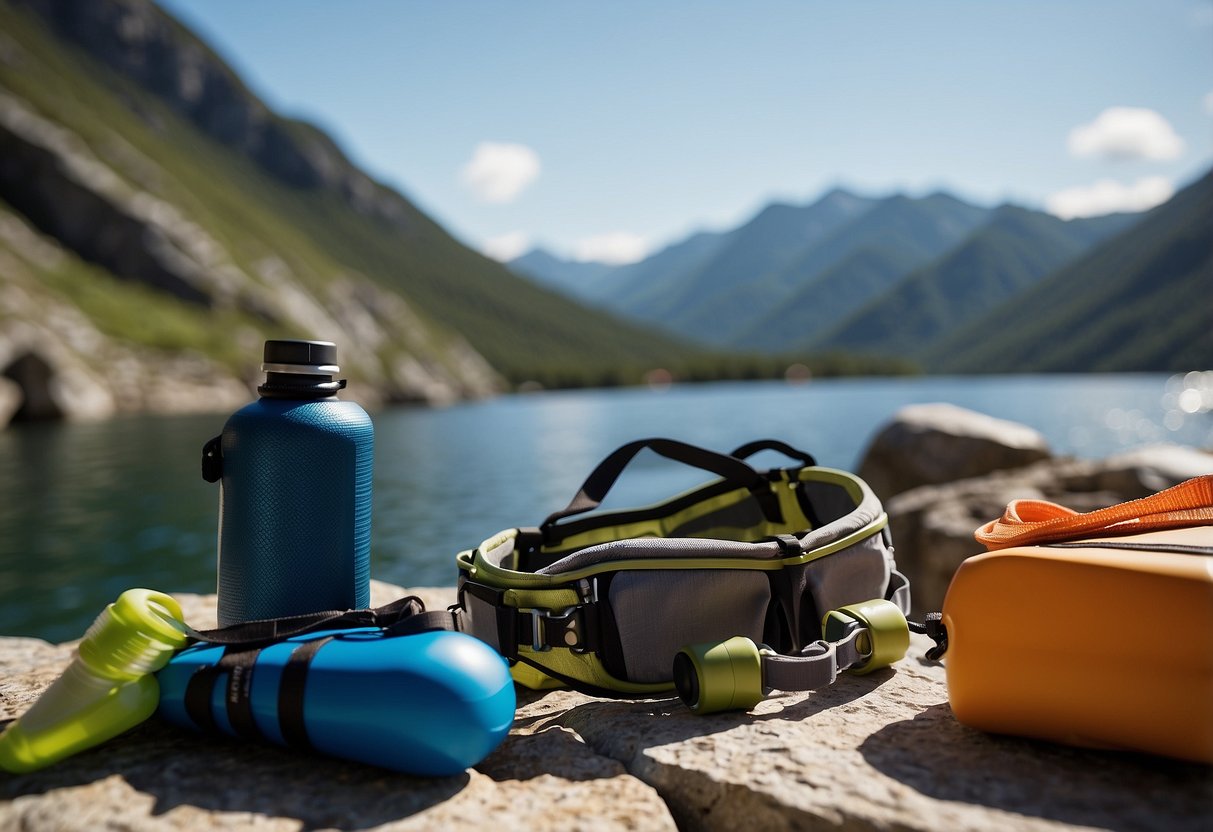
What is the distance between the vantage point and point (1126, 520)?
2615 mm

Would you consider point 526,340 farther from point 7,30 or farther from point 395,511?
point 395,511

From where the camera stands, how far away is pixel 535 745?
9.01 feet

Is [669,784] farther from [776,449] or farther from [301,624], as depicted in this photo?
[776,449]

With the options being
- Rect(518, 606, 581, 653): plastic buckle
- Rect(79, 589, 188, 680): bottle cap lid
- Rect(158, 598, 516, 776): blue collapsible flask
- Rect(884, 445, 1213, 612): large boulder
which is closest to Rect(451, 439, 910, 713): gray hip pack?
Rect(518, 606, 581, 653): plastic buckle

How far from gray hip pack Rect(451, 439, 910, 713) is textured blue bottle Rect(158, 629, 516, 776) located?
1.91 ft

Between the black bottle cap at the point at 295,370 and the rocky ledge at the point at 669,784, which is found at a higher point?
the black bottle cap at the point at 295,370

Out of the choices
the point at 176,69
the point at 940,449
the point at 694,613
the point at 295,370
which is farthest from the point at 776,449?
the point at 176,69

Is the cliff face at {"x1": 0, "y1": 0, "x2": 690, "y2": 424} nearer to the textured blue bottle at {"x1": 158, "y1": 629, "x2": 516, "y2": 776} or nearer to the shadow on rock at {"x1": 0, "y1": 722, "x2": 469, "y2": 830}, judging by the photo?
the shadow on rock at {"x1": 0, "y1": 722, "x2": 469, "y2": 830}

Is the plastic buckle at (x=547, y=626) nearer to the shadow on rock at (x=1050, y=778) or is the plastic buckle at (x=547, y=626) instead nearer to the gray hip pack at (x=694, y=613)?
the gray hip pack at (x=694, y=613)

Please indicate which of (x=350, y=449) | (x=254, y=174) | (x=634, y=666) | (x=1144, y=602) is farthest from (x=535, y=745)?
(x=254, y=174)

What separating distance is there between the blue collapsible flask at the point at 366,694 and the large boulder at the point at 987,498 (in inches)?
303

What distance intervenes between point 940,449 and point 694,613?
12406 mm

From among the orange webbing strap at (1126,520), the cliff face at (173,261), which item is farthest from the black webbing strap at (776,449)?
the cliff face at (173,261)

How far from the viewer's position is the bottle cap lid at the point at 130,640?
7.96 ft
